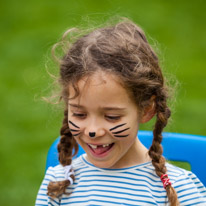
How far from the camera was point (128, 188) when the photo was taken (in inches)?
68.0

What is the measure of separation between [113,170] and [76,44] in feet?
1.59

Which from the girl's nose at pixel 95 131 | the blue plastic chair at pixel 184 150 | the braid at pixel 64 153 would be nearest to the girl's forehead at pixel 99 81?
the girl's nose at pixel 95 131

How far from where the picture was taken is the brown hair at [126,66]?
5.30 feet

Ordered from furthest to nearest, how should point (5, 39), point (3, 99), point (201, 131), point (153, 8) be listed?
point (153, 8), point (5, 39), point (3, 99), point (201, 131)

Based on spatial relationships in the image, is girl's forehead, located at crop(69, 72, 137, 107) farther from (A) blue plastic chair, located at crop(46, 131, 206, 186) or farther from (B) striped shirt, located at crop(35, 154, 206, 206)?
(A) blue plastic chair, located at crop(46, 131, 206, 186)

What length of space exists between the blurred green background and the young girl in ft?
0.77

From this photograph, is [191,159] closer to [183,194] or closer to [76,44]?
[183,194]

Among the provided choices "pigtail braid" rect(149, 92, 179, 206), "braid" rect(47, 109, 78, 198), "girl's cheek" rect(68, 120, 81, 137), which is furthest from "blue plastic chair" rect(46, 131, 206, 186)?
"girl's cheek" rect(68, 120, 81, 137)

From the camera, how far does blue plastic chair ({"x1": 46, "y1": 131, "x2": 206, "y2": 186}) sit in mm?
1984

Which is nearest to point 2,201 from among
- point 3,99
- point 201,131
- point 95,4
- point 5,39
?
point 3,99

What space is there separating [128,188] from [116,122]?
A: 0.91 feet

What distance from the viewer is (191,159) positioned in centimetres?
201

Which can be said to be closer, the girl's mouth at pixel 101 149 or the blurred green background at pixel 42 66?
the girl's mouth at pixel 101 149

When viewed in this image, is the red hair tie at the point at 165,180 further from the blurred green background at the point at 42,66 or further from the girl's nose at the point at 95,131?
the blurred green background at the point at 42,66
